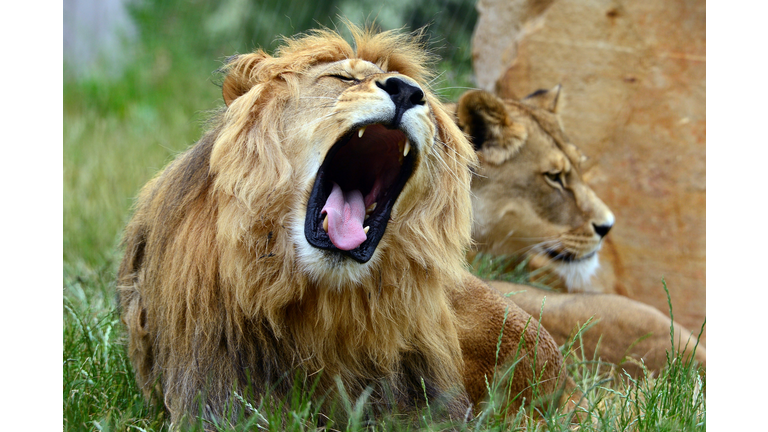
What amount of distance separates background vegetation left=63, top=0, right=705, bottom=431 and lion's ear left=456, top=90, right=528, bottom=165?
38cm

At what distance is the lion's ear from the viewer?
3998 millimetres

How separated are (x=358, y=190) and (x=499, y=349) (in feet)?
2.84

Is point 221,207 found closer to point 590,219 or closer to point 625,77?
point 590,219

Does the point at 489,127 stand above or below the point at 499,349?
above

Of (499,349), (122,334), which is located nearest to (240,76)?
(122,334)

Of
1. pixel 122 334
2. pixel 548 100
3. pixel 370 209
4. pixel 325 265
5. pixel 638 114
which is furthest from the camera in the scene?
pixel 638 114

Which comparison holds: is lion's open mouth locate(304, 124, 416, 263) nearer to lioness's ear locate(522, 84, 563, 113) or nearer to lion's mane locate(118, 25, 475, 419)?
lion's mane locate(118, 25, 475, 419)

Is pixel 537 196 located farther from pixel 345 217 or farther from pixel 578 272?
pixel 345 217

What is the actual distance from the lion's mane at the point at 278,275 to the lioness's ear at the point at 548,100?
2343 mm

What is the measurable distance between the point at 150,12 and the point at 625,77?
7.23m

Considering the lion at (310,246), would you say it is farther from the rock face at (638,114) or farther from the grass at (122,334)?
the rock face at (638,114)

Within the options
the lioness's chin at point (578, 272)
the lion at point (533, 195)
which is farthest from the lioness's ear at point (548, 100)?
the lioness's chin at point (578, 272)

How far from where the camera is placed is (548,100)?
4652 millimetres

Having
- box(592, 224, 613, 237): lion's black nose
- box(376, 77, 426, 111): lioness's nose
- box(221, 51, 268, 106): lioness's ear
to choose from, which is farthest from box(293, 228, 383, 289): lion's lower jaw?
box(592, 224, 613, 237): lion's black nose
